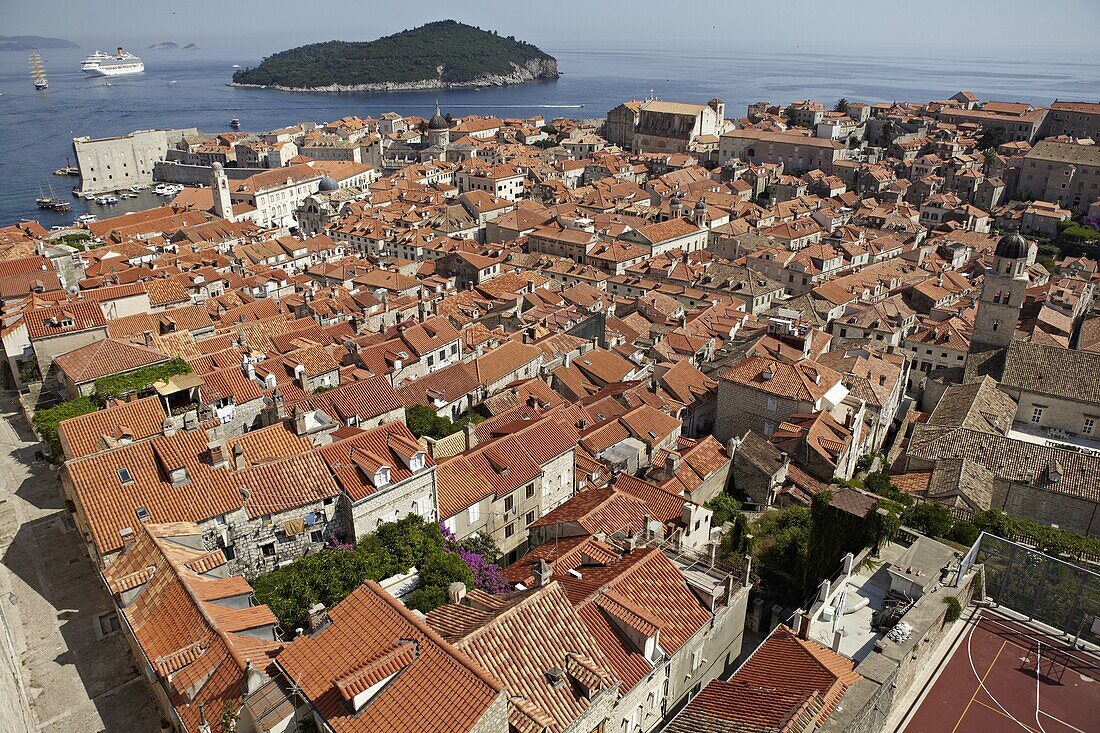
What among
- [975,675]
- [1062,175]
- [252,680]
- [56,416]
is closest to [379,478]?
[252,680]

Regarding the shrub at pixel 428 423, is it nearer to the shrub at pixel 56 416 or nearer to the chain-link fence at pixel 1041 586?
the shrub at pixel 56 416

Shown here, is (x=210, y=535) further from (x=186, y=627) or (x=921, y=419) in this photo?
(x=921, y=419)

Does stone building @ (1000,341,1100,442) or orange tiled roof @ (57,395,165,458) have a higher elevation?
orange tiled roof @ (57,395,165,458)

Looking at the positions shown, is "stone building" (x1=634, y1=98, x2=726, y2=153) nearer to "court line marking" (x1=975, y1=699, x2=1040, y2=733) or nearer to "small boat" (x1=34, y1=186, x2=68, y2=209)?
"small boat" (x1=34, y1=186, x2=68, y2=209)

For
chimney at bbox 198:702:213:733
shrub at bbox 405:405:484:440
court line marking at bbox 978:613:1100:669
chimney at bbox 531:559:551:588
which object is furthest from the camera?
shrub at bbox 405:405:484:440

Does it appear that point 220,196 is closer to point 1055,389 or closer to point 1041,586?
point 1055,389

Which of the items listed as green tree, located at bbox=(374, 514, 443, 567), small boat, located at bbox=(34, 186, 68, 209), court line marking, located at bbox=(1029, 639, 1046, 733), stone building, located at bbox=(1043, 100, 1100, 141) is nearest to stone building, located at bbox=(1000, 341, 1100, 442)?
court line marking, located at bbox=(1029, 639, 1046, 733)
